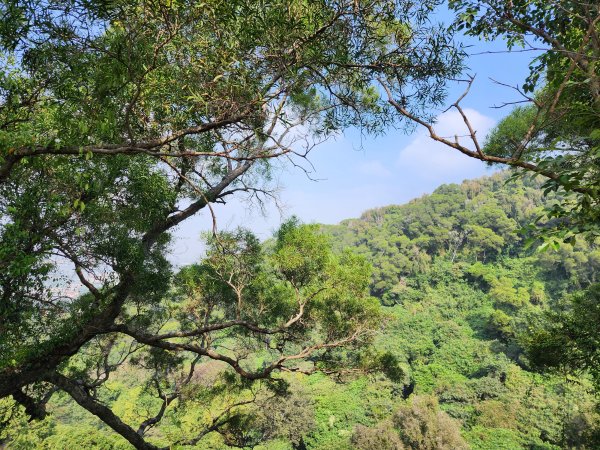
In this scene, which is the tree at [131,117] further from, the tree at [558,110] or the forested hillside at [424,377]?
the forested hillside at [424,377]

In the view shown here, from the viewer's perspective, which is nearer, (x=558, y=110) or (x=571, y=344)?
(x=558, y=110)

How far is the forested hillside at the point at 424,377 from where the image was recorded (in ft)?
24.1

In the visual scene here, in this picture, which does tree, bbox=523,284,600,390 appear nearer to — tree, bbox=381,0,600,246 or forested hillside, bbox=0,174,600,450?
forested hillside, bbox=0,174,600,450

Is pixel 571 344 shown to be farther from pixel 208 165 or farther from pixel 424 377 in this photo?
pixel 424 377

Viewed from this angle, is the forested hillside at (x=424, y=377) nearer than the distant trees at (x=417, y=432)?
Yes

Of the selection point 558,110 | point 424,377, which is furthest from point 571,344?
point 424,377

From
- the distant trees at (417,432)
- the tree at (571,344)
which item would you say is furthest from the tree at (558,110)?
the distant trees at (417,432)

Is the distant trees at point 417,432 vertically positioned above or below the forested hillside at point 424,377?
below

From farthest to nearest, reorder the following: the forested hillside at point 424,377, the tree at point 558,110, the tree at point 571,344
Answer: the forested hillside at point 424,377, the tree at point 571,344, the tree at point 558,110

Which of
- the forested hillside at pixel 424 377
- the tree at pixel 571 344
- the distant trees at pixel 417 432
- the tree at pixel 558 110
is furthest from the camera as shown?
the distant trees at pixel 417 432

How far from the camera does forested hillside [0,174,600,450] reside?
734 cm

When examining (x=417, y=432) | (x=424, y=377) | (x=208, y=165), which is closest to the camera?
(x=208, y=165)

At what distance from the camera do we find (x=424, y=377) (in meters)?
24.5

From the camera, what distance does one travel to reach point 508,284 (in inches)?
1391
